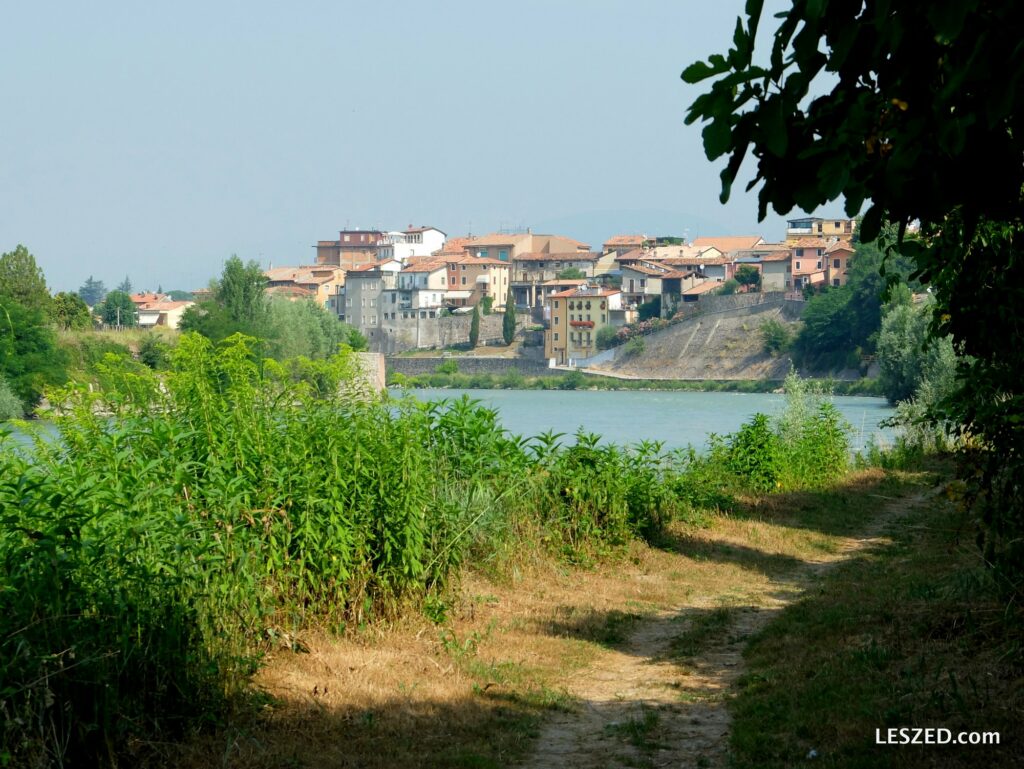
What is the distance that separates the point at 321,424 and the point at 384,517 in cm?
63

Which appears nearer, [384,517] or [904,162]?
[904,162]

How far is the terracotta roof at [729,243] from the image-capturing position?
122094 millimetres

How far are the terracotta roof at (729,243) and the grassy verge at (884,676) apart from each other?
11624cm

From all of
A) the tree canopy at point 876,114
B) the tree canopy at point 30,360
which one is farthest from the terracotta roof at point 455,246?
the tree canopy at point 876,114

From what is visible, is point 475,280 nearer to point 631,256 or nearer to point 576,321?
point 631,256

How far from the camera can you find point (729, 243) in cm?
12444

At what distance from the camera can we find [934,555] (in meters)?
8.52

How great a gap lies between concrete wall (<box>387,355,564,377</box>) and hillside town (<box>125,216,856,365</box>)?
3.09 meters

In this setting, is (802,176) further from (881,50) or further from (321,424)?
(321,424)

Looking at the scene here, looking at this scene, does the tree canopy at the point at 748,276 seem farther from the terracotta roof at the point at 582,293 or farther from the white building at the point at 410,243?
the white building at the point at 410,243

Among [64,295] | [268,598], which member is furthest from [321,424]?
[64,295]

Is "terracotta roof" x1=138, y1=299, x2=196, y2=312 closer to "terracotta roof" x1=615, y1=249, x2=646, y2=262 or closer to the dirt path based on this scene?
"terracotta roof" x1=615, y1=249, x2=646, y2=262
